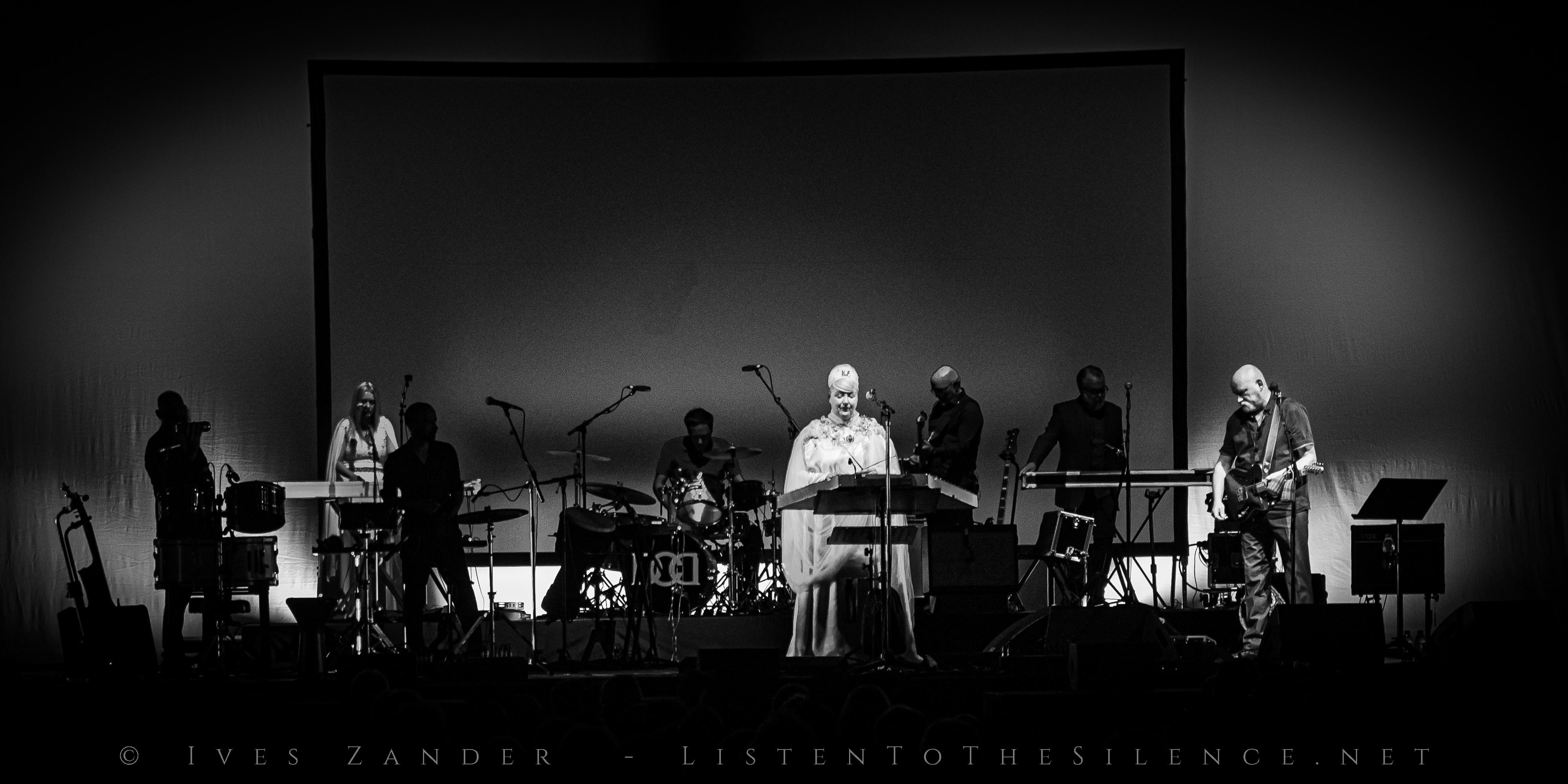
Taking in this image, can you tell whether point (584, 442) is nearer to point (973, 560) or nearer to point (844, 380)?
point (844, 380)

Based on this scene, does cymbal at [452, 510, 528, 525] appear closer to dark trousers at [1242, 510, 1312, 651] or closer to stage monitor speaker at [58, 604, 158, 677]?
stage monitor speaker at [58, 604, 158, 677]

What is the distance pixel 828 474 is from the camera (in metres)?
8.36

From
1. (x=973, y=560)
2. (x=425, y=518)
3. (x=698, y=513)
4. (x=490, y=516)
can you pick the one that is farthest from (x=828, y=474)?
(x=425, y=518)

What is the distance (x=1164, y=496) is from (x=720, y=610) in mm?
3255

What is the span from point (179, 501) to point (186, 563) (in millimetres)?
373

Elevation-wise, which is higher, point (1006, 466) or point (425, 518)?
point (1006, 466)

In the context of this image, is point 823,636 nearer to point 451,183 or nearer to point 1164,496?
point 1164,496

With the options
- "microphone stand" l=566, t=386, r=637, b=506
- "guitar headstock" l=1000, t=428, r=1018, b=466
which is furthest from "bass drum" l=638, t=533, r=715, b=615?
"guitar headstock" l=1000, t=428, r=1018, b=466

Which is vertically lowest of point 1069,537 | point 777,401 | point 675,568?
point 675,568

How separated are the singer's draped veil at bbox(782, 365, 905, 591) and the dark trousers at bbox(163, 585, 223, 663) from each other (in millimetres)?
3024

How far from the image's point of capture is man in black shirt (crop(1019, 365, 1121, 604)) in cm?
970

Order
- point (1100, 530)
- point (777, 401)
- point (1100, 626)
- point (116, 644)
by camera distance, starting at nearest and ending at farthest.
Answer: point (1100, 626), point (116, 644), point (1100, 530), point (777, 401)

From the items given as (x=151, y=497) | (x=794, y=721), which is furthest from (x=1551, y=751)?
(x=151, y=497)

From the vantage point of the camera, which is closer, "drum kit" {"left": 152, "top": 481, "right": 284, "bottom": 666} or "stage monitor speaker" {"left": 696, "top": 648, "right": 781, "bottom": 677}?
"stage monitor speaker" {"left": 696, "top": 648, "right": 781, "bottom": 677}
